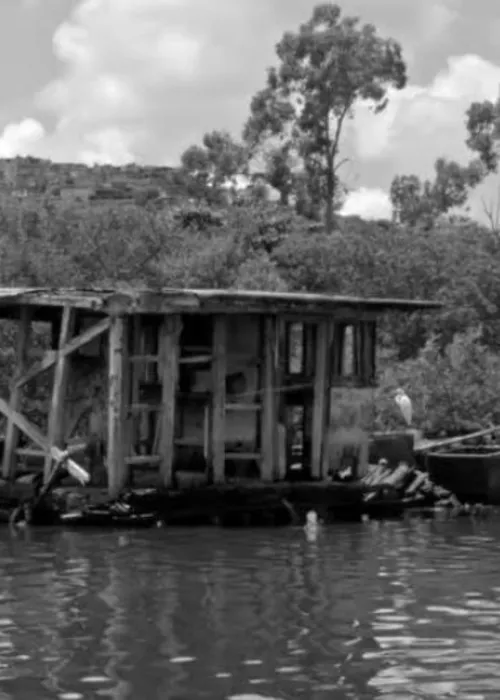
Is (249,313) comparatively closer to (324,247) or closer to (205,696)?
(205,696)

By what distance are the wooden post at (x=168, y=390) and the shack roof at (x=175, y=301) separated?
581 mm

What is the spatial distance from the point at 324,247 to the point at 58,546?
2528 cm

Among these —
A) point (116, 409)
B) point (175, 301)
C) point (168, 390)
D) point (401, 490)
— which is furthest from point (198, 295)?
point (401, 490)

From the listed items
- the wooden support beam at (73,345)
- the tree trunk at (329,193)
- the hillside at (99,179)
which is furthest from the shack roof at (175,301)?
the hillside at (99,179)

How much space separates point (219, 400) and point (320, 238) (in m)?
24.8

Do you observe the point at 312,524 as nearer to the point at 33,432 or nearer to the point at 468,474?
the point at 33,432

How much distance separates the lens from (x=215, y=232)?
48000mm

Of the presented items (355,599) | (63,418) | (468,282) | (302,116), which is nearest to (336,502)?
(63,418)

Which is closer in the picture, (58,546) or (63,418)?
(58,546)

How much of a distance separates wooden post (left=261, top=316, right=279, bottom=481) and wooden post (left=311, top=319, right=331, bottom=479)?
2.53 ft

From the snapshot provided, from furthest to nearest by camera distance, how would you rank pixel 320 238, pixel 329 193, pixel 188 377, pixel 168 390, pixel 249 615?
pixel 329 193
pixel 320 238
pixel 188 377
pixel 168 390
pixel 249 615

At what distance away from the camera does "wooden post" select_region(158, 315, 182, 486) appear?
2164cm

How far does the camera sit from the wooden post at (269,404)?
73.3 feet

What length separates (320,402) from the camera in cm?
2311
